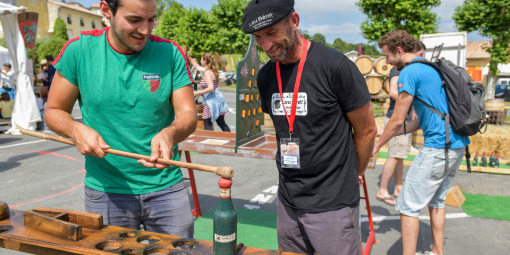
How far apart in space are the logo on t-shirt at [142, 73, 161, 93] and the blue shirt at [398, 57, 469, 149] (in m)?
1.82

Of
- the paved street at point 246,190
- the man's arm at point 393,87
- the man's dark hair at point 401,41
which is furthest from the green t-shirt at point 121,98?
the man's arm at point 393,87

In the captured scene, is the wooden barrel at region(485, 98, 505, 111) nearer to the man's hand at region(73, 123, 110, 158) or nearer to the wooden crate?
the wooden crate

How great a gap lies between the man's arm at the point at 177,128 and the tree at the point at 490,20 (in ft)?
56.6

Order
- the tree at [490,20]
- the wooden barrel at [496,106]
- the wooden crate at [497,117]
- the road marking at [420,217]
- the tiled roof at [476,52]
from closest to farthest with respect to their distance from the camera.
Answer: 1. the road marking at [420,217]
2. the wooden crate at [497,117]
3. the wooden barrel at [496,106]
4. the tree at [490,20]
5. the tiled roof at [476,52]

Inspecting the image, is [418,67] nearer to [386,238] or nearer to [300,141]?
[300,141]

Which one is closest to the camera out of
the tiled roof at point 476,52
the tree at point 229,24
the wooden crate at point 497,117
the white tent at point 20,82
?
the white tent at point 20,82

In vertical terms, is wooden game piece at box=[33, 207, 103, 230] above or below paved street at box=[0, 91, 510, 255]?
above

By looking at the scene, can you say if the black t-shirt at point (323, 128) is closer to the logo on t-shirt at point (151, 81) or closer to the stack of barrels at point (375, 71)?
the logo on t-shirt at point (151, 81)

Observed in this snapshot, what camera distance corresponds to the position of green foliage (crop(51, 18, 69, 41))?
A: 5472 centimetres

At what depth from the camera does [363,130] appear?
1.91m

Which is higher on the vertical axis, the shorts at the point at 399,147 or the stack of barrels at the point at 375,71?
the stack of barrels at the point at 375,71

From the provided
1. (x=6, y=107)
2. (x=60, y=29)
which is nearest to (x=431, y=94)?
(x=6, y=107)

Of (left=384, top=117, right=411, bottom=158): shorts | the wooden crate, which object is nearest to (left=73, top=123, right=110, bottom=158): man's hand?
(left=384, top=117, right=411, bottom=158): shorts

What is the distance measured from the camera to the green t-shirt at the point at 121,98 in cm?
177
